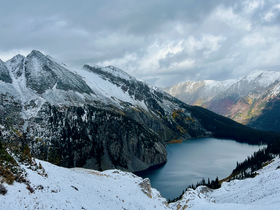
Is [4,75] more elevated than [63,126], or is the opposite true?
[4,75]

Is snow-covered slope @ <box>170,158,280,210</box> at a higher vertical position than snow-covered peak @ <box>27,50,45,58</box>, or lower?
lower

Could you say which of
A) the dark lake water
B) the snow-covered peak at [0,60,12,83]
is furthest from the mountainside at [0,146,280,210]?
the snow-covered peak at [0,60,12,83]

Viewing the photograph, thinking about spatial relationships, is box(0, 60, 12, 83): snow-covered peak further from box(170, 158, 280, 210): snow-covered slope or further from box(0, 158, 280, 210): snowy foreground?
box(170, 158, 280, 210): snow-covered slope

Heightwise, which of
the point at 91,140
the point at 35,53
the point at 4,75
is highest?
the point at 35,53

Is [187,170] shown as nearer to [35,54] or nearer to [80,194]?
[80,194]

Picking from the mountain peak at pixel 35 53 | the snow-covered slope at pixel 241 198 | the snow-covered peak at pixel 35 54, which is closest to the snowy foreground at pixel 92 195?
the snow-covered slope at pixel 241 198

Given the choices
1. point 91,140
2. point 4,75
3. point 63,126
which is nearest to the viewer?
point 63,126

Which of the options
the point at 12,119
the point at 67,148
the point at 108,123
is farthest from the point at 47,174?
the point at 108,123

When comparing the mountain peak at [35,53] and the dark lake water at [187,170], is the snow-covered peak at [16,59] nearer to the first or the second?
the mountain peak at [35,53]

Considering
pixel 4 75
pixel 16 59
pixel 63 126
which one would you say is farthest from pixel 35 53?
pixel 63 126

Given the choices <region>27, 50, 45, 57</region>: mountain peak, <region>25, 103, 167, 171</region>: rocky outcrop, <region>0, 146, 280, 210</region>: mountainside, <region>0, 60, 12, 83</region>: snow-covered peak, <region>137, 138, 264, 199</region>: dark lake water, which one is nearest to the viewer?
<region>0, 146, 280, 210</region>: mountainside

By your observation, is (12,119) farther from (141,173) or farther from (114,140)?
(141,173)

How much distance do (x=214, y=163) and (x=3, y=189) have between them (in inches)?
4844

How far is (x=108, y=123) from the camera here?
444 feet
